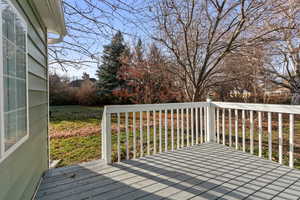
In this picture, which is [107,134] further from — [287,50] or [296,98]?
[296,98]

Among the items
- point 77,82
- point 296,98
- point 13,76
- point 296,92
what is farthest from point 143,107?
point 77,82

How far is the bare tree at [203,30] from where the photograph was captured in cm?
457

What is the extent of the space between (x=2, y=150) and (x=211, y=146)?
345 centimetres

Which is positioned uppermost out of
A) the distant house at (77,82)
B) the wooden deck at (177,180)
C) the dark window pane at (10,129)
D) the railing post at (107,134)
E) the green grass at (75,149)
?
the distant house at (77,82)

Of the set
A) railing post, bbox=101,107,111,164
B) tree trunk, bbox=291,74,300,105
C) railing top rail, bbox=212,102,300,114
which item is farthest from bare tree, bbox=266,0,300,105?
railing post, bbox=101,107,111,164

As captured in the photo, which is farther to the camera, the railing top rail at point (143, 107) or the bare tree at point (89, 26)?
the bare tree at point (89, 26)

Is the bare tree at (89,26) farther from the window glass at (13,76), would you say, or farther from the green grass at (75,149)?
the window glass at (13,76)

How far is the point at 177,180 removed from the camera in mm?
2221

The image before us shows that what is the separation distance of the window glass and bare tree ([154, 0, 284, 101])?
416cm

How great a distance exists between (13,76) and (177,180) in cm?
206

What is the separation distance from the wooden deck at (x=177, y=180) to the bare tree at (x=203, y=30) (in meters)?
2.98

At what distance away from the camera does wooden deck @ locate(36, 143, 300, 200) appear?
1.92m

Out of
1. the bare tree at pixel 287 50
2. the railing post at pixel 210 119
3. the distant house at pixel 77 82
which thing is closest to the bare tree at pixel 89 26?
the railing post at pixel 210 119

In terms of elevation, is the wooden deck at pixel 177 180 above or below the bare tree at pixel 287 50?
below
